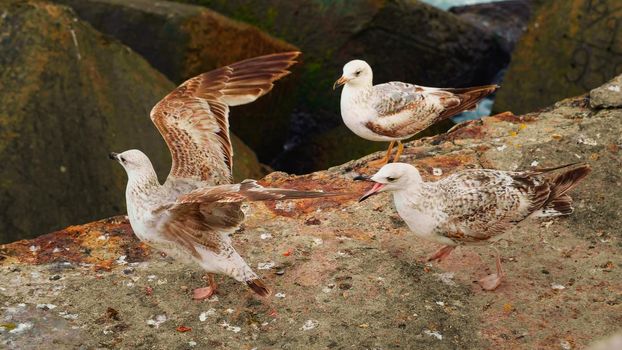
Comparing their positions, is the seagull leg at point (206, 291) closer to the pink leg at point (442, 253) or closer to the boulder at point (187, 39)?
the pink leg at point (442, 253)

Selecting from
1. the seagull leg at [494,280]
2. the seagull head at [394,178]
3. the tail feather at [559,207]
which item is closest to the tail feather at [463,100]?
the tail feather at [559,207]

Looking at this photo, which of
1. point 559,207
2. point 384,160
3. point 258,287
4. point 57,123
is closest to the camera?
point 258,287

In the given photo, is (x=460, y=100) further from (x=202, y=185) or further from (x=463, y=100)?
(x=202, y=185)

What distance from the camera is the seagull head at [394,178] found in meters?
4.77

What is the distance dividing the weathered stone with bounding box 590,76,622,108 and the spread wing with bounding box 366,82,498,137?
40.8 inches

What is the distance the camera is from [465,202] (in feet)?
15.7

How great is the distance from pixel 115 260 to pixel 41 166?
1700 mm

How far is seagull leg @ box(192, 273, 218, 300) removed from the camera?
4934mm

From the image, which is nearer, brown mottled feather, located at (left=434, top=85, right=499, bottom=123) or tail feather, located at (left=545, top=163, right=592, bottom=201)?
tail feather, located at (left=545, top=163, right=592, bottom=201)

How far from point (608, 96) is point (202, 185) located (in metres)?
3.23

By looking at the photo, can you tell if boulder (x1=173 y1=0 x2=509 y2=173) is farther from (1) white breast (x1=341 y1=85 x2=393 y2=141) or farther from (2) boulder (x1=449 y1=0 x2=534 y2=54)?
(1) white breast (x1=341 y1=85 x2=393 y2=141)

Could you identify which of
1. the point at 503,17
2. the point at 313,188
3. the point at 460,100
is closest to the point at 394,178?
the point at 313,188

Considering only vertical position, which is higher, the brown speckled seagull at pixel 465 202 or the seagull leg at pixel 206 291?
the brown speckled seagull at pixel 465 202

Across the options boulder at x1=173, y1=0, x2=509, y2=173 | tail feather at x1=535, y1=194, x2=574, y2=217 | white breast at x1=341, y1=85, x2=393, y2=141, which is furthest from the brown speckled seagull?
boulder at x1=173, y1=0, x2=509, y2=173
